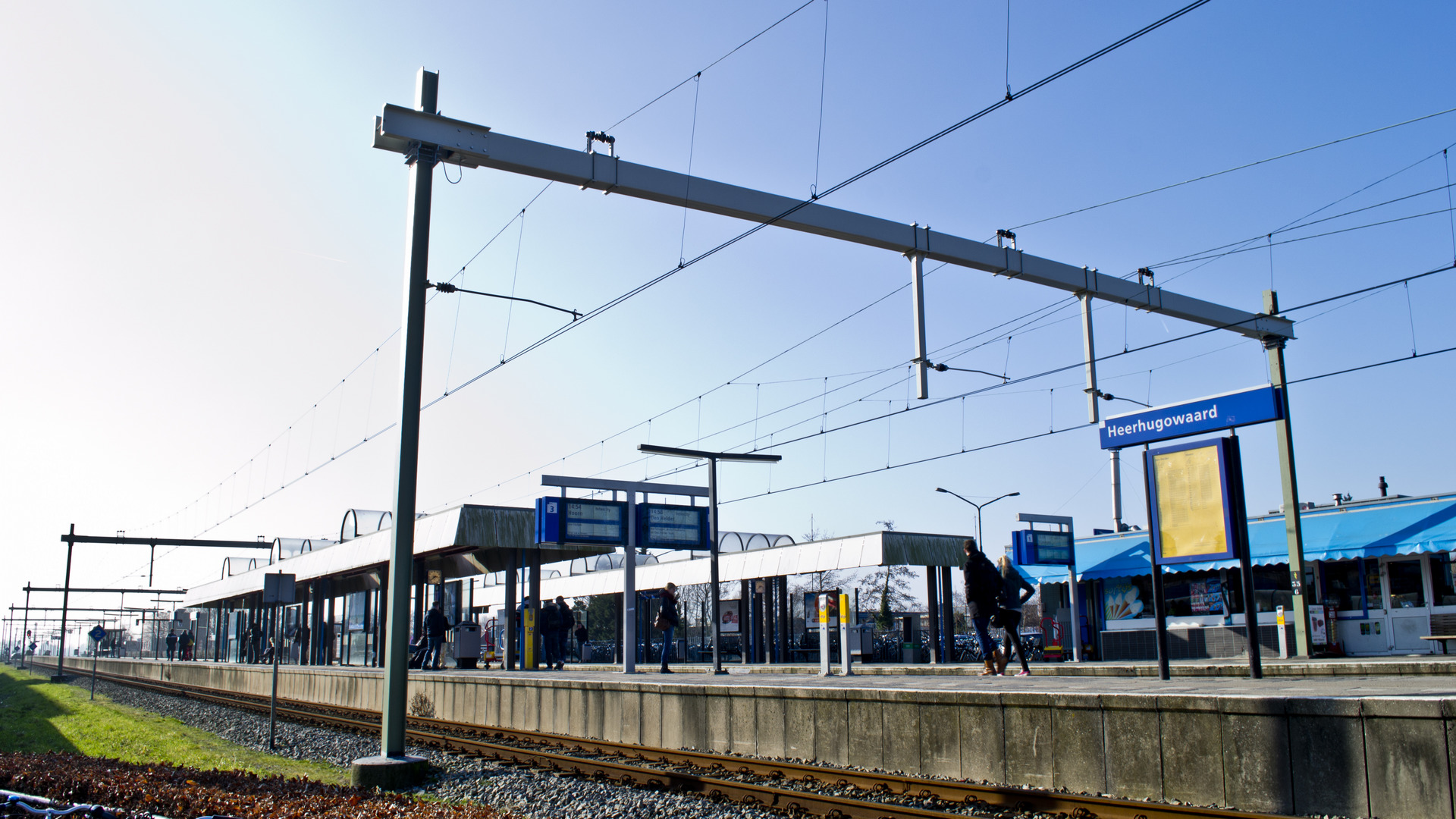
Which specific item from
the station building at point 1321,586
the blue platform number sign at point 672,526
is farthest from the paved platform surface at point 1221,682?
the station building at point 1321,586

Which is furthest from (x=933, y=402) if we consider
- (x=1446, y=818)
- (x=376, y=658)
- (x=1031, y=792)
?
(x=376, y=658)

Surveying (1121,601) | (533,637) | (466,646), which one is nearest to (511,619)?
(466,646)

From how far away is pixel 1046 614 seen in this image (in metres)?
29.6

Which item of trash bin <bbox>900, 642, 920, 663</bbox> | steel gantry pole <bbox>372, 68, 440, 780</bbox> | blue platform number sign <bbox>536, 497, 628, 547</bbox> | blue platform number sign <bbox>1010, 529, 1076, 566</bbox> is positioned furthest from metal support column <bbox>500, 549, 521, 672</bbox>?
steel gantry pole <bbox>372, 68, 440, 780</bbox>

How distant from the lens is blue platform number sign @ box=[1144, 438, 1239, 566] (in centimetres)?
1120

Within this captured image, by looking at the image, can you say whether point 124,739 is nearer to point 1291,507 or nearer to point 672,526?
point 672,526

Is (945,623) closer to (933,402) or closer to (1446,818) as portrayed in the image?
(933,402)

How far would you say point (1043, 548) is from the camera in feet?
87.8

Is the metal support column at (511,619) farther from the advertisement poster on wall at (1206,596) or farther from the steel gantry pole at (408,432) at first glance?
the advertisement poster on wall at (1206,596)

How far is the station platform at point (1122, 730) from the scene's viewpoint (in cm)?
641

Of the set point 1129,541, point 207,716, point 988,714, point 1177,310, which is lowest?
point 207,716

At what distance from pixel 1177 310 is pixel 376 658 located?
895 inches

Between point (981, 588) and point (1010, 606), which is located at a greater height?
point (981, 588)

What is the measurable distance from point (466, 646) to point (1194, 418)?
19.0 metres
